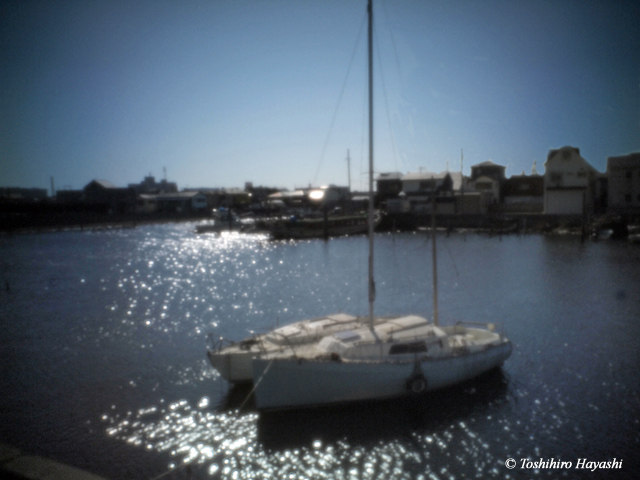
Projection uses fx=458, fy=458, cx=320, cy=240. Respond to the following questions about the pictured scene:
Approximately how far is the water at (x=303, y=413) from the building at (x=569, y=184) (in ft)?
89.4

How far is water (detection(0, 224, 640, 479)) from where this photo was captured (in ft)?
39.7

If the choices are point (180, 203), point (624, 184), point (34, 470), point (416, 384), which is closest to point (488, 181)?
point (624, 184)

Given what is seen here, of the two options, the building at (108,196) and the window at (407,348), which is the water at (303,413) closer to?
the window at (407,348)

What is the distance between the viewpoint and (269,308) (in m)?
30.1

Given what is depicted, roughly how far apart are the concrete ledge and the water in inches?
92.2

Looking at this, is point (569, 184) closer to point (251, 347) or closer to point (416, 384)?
point (416, 384)

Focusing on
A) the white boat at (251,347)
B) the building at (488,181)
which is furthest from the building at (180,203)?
the white boat at (251,347)

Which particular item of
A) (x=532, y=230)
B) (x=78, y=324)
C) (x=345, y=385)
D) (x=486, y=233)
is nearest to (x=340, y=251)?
(x=486, y=233)

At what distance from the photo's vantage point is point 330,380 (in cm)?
1359

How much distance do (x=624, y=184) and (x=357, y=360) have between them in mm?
62169

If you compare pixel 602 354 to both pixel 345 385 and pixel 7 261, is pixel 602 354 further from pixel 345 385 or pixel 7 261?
pixel 7 261

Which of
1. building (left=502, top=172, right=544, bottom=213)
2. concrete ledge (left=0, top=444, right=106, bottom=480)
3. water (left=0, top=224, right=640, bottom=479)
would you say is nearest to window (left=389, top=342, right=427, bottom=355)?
water (left=0, top=224, right=640, bottom=479)

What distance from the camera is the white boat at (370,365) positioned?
13492 mm

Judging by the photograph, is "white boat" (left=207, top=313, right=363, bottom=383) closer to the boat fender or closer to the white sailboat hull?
the white sailboat hull
